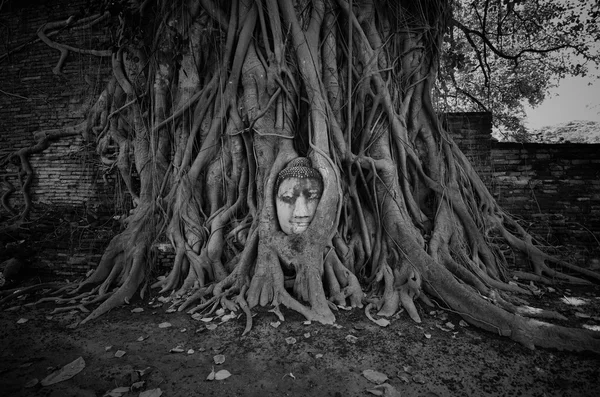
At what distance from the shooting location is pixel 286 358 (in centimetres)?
190

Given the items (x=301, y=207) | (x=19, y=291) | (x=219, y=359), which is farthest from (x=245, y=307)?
(x=19, y=291)

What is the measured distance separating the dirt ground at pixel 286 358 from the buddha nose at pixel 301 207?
854 millimetres

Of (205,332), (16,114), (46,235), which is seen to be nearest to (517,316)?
(205,332)

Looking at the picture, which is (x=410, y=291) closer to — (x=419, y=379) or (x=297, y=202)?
(x=419, y=379)

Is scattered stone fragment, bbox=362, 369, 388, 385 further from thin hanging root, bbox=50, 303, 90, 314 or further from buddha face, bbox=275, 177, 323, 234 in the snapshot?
thin hanging root, bbox=50, 303, 90, 314

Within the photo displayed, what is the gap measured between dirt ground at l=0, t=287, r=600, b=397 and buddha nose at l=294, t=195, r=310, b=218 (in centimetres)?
85

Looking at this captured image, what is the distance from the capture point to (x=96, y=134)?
457 centimetres

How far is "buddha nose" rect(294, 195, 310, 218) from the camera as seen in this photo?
8.84ft

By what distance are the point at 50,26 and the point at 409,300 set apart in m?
7.07

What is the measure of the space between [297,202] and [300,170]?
0.30 meters

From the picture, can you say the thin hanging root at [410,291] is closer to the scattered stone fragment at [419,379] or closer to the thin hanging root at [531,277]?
the scattered stone fragment at [419,379]

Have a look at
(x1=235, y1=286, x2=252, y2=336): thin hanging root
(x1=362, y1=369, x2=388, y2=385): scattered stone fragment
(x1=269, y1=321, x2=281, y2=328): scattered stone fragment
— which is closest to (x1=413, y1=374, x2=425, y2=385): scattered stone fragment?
(x1=362, y1=369, x2=388, y2=385): scattered stone fragment

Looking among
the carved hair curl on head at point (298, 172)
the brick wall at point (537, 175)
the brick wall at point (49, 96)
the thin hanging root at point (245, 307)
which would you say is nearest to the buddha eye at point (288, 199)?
the carved hair curl on head at point (298, 172)

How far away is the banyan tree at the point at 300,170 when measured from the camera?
8.87ft
